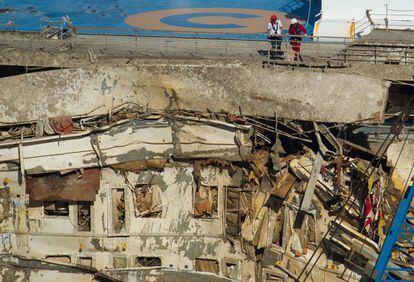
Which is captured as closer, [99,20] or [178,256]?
[178,256]

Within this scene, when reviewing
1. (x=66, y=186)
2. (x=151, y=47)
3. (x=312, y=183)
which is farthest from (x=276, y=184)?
(x=151, y=47)

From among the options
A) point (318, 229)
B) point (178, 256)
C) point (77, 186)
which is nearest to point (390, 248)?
point (318, 229)

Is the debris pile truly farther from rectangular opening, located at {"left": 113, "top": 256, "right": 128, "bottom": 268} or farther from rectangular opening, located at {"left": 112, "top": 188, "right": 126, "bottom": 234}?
rectangular opening, located at {"left": 113, "top": 256, "right": 128, "bottom": 268}

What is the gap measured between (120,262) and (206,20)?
51.7ft

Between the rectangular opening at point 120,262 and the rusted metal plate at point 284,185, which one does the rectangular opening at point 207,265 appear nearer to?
the rectangular opening at point 120,262

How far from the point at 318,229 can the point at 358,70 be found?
20.6ft

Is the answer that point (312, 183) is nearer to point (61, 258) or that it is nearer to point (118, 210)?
point (118, 210)

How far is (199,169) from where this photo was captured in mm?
24609

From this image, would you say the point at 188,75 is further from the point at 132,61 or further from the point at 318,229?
the point at 318,229

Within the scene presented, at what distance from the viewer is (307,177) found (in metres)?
24.2

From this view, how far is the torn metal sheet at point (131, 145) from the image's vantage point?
79.2 ft

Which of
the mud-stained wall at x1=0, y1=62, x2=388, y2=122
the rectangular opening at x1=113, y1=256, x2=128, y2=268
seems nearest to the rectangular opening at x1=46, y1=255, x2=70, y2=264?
the rectangular opening at x1=113, y1=256, x2=128, y2=268

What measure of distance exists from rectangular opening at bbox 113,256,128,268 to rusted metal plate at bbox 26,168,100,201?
8.91 ft

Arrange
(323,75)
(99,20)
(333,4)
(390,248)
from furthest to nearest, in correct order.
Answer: (99,20) → (333,4) → (323,75) → (390,248)
